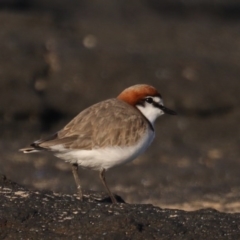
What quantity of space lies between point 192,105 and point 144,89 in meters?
6.95

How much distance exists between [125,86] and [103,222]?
9.36 m

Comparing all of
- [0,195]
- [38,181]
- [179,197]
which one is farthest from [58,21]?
[0,195]

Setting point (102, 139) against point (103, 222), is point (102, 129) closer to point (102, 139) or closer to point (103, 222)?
point (102, 139)

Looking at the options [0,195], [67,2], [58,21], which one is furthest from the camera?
[67,2]

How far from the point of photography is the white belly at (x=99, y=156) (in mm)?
7301

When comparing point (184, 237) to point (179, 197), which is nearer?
point (184, 237)

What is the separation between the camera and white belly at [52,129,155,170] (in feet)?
24.0

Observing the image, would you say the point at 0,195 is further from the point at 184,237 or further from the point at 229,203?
the point at 229,203

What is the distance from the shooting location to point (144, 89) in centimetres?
805

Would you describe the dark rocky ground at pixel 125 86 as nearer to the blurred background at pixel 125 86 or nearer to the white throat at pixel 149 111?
the blurred background at pixel 125 86

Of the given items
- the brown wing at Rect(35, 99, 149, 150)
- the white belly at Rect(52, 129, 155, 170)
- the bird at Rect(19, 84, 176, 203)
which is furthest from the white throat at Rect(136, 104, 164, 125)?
the white belly at Rect(52, 129, 155, 170)

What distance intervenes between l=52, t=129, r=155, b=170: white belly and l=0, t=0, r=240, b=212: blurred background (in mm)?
3508

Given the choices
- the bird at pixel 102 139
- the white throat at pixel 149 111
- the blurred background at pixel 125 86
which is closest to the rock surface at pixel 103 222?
the bird at pixel 102 139

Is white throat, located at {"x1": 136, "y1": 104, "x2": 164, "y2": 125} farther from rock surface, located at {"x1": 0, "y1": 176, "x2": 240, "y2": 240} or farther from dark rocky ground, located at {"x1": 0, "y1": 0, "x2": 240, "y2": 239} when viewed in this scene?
dark rocky ground, located at {"x1": 0, "y1": 0, "x2": 240, "y2": 239}
